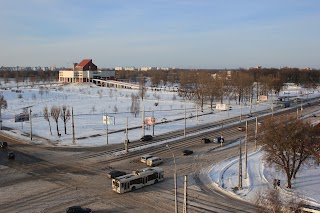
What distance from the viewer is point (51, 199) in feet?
82.3

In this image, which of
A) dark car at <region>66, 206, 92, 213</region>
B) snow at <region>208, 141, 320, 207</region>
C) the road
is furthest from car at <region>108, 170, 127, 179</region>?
snow at <region>208, 141, 320, 207</region>

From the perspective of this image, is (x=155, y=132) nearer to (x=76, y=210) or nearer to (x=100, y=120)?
(x=100, y=120)

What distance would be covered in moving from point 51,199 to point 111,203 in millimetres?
4933

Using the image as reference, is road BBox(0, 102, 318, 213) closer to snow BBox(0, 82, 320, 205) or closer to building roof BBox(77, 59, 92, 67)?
snow BBox(0, 82, 320, 205)

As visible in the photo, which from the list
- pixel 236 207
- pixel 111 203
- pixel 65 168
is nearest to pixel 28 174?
pixel 65 168

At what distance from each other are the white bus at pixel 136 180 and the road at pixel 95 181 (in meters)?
0.47

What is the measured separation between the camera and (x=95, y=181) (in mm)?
29312

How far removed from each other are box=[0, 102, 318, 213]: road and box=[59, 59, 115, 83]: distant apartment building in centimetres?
11881

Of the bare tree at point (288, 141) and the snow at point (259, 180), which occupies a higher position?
the bare tree at point (288, 141)

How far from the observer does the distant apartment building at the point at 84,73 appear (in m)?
160

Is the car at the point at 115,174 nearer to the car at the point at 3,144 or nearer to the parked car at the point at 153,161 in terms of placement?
the parked car at the point at 153,161

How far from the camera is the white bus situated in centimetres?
2641

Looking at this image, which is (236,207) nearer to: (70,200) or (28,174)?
(70,200)

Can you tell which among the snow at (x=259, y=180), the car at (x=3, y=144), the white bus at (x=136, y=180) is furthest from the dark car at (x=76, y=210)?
the car at (x=3, y=144)
